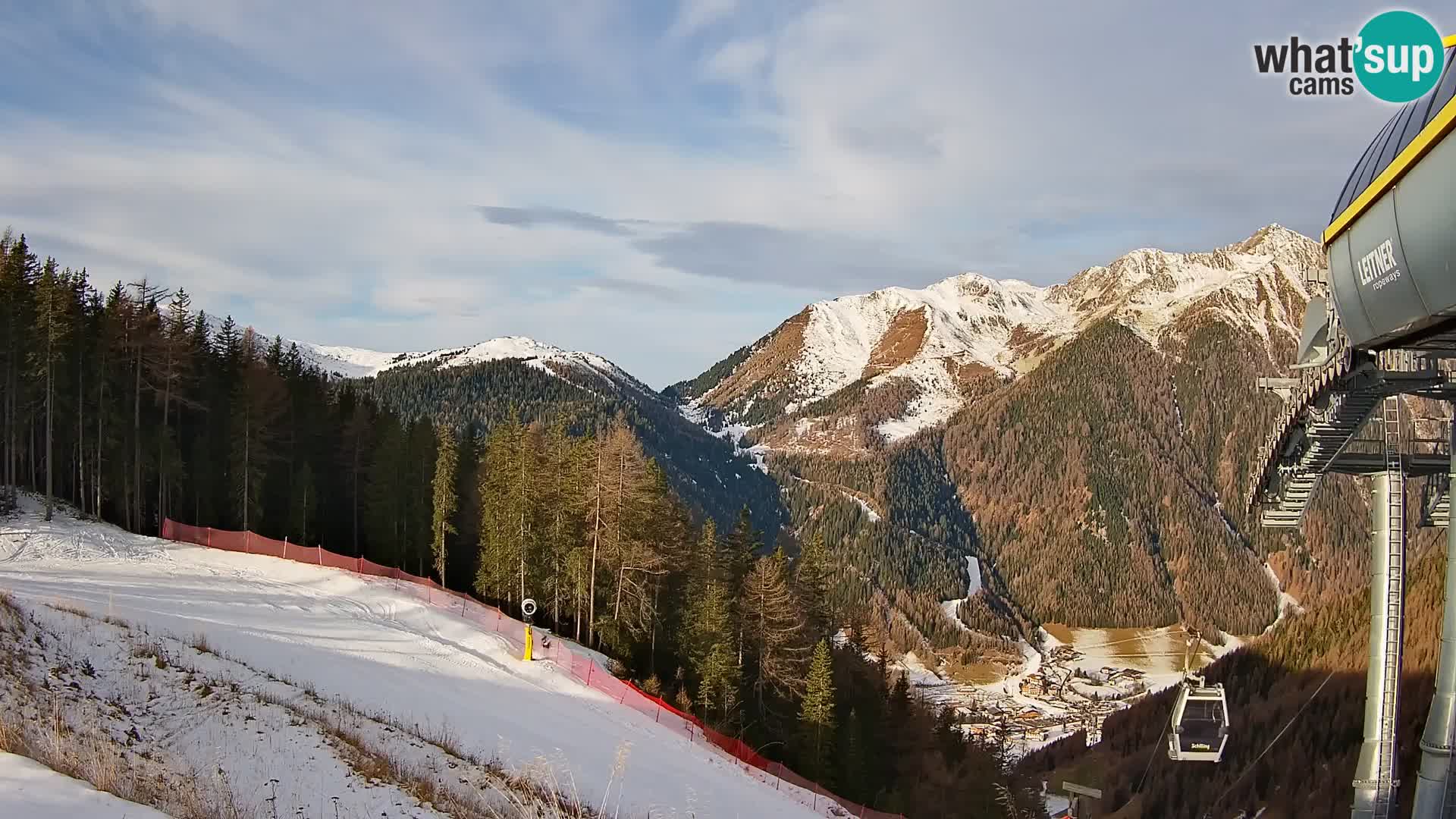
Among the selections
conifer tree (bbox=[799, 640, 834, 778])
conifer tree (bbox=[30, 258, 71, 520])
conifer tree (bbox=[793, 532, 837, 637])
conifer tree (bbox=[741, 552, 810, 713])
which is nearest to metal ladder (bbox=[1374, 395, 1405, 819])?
conifer tree (bbox=[799, 640, 834, 778])

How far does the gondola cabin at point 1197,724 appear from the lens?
14.6m

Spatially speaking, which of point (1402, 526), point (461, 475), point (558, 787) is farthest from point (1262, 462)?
point (461, 475)

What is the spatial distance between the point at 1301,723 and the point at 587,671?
22.6 metres

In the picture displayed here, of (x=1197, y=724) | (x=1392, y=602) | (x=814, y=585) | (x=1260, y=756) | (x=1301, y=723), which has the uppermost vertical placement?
(x=1392, y=602)

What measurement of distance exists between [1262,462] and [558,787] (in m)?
18.0

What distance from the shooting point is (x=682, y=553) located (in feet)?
144

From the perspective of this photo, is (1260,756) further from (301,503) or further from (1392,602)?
(301,503)

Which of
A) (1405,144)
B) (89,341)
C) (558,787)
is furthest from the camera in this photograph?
(89,341)

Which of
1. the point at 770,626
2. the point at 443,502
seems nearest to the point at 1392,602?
the point at 770,626

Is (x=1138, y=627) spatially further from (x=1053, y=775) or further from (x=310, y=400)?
(x=1053, y=775)

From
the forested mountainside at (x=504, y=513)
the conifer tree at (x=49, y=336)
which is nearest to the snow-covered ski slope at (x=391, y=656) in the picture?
the conifer tree at (x=49, y=336)

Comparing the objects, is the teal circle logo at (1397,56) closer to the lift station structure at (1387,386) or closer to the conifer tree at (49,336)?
the lift station structure at (1387,386)

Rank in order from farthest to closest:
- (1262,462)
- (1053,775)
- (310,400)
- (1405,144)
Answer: (310,400) → (1262,462) → (1053,775) → (1405,144)

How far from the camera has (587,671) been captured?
27391mm
